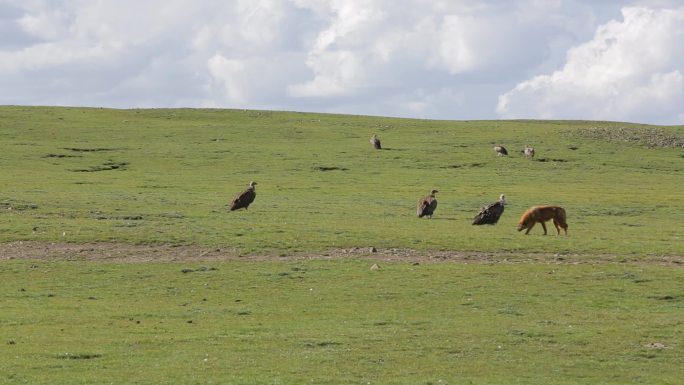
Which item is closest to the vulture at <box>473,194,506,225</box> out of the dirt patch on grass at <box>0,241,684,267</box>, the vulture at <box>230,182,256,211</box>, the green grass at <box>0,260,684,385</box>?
the dirt patch on grass at <box>0,241,684,267</box>

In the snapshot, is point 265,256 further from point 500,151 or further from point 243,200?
point 500,151

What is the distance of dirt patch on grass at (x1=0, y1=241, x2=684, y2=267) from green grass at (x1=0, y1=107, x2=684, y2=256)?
0.64m

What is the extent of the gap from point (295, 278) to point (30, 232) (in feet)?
34.9

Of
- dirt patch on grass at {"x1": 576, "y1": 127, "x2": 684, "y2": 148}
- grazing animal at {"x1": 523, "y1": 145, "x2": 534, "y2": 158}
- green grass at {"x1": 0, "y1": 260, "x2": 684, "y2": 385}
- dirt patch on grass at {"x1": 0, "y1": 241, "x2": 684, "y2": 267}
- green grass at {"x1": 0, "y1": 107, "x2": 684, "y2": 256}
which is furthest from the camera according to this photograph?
dirt patch on grass at {"x1": 576, "y1": 127, "x2": 684, "y2": 148}

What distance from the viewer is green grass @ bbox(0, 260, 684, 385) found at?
1728 cm

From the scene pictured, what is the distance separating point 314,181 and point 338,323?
35389 mm

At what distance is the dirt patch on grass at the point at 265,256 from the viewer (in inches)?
1140

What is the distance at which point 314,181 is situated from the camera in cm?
5622

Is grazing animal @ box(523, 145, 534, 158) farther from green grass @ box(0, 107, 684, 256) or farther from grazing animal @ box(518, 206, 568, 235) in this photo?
grazing animal @ box(518, 206, 568, 235)

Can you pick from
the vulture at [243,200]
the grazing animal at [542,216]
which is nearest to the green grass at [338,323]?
the grazing animal at [542,216]

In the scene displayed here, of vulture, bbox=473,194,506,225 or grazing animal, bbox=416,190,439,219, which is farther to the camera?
grazing animal, bbox=416,190,439,219

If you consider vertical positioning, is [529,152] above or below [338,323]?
above

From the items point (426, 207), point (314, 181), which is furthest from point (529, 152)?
point (426, 207)

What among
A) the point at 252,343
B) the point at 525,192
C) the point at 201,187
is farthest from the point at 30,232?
the point at 525,192
